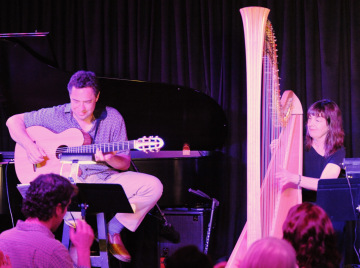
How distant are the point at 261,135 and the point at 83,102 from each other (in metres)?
2.05

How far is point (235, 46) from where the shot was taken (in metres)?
6.75

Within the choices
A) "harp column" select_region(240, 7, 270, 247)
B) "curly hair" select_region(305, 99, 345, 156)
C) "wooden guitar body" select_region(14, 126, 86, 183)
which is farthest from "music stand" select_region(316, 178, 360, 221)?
"wooden guitar body" select_region(14, 126, 86, 183)

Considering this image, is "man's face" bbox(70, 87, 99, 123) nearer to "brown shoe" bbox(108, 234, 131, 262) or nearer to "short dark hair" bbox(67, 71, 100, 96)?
"short dark hair" bbox(67, 71, 100, 96)

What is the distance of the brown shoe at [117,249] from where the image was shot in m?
4.47

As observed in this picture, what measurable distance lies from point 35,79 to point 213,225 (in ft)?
8.99

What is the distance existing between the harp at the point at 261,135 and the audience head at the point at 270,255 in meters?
0.51

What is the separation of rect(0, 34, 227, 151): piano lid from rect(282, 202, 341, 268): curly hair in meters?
3.55

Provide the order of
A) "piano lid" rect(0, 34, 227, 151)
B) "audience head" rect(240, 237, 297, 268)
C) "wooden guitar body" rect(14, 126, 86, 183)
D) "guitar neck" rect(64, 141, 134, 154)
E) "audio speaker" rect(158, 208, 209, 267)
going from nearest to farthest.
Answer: "audience head" rect(240, 237, 297, 268) → "guitar neck" rect(64, 141, 134, 154) → "wooden guitar body" rect(14, 126, 86, 183) → "piano lid" rect(0, 34, 227, 151) → "audio speaker" rect(158, 208, 209, 267)

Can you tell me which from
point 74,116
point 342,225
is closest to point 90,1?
point 74,116

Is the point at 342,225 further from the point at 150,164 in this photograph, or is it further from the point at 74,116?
the point at 74,116

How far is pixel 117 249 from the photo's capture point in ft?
14.7

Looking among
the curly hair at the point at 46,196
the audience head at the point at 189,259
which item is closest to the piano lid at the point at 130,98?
the curly hair at the point at 46,196

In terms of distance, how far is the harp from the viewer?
238cm

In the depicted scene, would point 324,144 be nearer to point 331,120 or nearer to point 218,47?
point 331,120
